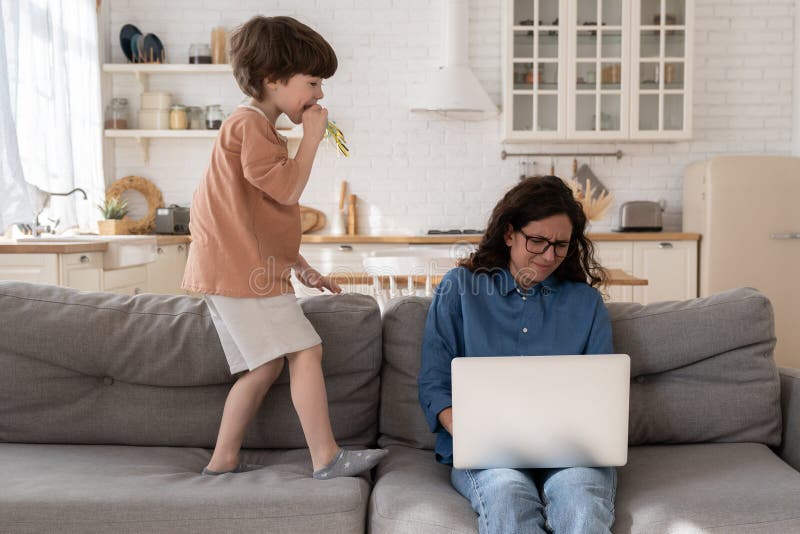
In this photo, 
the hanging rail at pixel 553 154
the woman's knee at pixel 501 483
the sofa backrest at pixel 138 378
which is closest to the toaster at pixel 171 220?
the hanging rail at pixel 553 154

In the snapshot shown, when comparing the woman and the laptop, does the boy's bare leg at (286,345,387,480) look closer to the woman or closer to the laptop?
the woman

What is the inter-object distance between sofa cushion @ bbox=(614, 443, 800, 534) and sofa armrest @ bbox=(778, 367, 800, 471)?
3.6 inches

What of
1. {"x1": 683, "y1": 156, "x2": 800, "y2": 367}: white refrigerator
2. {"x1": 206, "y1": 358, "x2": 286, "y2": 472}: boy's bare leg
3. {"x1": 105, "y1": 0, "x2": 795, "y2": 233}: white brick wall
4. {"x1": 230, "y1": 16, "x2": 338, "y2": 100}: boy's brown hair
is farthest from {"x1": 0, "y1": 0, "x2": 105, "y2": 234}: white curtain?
{"x1": 683, "y1": 156, "x2": 800, "y2": 367}: white refrigerator

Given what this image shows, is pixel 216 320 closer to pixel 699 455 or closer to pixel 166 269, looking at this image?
Answer: pixel 699 455

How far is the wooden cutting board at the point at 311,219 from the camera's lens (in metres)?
5.57

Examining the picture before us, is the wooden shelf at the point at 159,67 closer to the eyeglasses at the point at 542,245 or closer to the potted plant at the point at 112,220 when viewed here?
the potted plant at the point at 112,220

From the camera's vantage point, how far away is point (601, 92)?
209 inches

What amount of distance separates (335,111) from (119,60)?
1610mm

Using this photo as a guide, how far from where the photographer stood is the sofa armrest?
1.93 meters

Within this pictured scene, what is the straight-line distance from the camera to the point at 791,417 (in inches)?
77.8

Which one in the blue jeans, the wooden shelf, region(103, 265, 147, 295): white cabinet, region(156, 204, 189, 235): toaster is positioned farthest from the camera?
the wooden shelf

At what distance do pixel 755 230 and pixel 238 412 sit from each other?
13.6 feet

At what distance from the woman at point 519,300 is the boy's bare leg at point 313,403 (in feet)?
0.78

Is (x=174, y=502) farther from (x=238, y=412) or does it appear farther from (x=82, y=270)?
(x=82, y=270)
